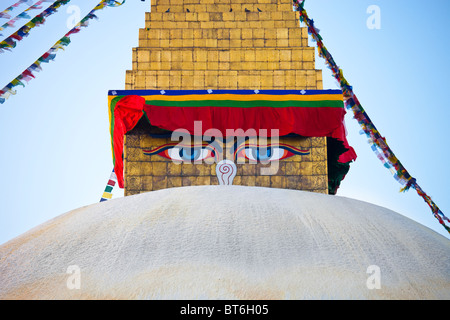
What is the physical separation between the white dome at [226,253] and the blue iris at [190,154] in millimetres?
A: 4112

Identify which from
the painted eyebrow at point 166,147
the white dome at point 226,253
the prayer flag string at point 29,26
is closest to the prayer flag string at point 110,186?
the painted eyebrow at point 166,147

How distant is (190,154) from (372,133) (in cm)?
270

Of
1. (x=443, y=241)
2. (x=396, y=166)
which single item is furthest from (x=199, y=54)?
(x=443, y=241)

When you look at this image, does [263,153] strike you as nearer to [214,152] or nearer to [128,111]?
[214,152]

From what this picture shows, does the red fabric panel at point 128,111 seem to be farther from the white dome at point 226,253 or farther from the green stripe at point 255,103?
the white dome at point 226,253

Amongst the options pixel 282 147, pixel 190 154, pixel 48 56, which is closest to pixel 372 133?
pixel 282 147

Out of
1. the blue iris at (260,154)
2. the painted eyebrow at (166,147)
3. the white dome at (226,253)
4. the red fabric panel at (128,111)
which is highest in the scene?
the red fabric panel at (128,111)

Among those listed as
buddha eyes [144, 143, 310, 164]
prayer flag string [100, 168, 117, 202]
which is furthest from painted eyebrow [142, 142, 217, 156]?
prayer flag string [100, 168, 117, 202]

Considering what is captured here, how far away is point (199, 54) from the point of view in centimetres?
873

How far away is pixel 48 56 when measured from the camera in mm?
6766

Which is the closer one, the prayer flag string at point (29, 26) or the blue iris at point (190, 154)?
the prayer flag string at point (29, 26)

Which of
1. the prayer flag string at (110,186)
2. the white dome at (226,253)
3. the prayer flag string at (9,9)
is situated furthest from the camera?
the prayer flag string at (110,186)

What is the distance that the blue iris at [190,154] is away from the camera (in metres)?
8.02
